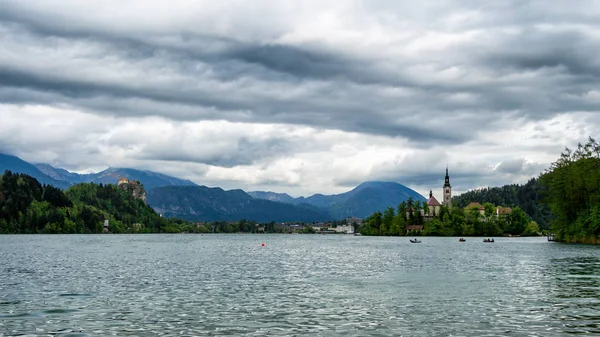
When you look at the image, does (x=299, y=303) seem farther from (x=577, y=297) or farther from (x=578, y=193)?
(x=578, y=193)

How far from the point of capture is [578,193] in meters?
169

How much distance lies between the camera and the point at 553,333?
1420 inches

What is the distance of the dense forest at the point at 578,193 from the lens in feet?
545

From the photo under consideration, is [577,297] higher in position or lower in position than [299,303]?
higher

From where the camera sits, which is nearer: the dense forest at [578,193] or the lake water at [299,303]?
the lake water at [299,303]

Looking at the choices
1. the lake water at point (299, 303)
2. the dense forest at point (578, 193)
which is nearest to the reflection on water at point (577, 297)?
the lake water at point (299, 303)

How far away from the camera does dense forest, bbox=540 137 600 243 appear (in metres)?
166

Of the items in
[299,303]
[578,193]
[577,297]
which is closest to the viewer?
[299,303]

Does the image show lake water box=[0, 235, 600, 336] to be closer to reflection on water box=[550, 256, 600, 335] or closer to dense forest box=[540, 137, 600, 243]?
reflection on water box=[550, 256, 600, 335]

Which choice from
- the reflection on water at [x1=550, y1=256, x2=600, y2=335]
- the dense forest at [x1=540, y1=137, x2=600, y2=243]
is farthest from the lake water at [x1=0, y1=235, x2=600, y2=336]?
the dense forest at [x1=540, y1=137, x2=600, y2=243]

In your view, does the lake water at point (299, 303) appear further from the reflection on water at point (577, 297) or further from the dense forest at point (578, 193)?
the dense forest at point (578, 193)

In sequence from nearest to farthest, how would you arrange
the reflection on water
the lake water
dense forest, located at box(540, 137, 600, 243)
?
the lake water
the reflection on water
dense forest, located at box(540, 137, 600, 243)

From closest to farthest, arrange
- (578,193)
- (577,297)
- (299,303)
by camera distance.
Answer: (299,303) < (577,297) < (578,193)

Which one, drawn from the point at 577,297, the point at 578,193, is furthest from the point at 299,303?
the point at 578,193
